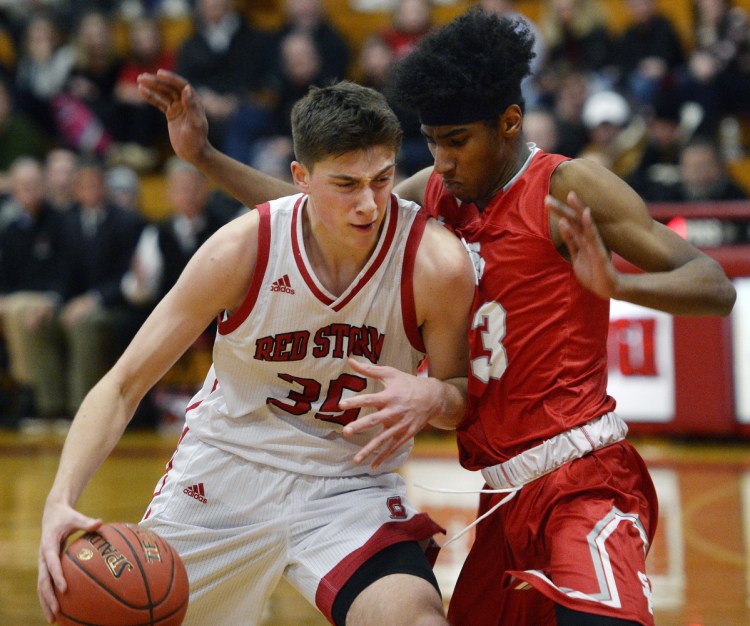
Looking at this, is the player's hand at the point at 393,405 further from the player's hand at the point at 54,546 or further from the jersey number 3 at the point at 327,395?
the player's hand at the point at 54,546

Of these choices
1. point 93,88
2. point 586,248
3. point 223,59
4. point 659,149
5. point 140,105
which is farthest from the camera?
point 93,88

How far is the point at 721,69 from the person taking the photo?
414 inches

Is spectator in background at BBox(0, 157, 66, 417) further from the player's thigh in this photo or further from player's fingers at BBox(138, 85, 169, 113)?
the player's thigh

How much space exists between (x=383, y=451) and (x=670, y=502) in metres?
4.01

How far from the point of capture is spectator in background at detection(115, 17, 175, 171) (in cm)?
1306

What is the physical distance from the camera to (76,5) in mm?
14055

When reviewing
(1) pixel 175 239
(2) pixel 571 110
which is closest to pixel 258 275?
(1) pixel 175 239

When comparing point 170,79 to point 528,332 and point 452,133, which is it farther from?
point 528,332

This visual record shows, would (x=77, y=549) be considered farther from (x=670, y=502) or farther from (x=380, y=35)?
(x=380, y=35)

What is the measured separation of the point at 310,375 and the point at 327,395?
0.09 m

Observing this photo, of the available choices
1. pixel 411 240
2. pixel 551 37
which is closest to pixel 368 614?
pixel 411 240

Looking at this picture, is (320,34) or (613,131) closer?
(613,131)

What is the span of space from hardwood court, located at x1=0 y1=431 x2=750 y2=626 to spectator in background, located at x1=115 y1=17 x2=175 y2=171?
402 centimetres

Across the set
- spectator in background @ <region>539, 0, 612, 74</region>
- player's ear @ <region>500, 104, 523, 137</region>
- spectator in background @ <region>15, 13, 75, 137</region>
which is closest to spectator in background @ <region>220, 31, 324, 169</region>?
spectator in background @ <region>539, 0, 612, 74</region>
